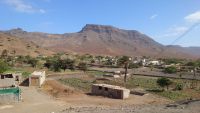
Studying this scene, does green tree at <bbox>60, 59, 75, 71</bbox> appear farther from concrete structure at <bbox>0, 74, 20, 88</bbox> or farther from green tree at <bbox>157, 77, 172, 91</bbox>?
green tree at <bbox>157, 77, 172, 91</bbox>

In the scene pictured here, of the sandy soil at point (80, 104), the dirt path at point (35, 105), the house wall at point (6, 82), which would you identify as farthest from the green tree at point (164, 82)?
the house wall at point (6, 82)

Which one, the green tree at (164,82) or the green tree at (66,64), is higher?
the green tree at (66,64)

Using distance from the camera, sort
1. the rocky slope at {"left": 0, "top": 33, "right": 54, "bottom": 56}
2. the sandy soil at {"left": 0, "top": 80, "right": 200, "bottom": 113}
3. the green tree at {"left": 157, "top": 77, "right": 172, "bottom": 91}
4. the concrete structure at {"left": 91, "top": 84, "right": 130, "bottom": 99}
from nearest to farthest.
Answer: the sandy soil at {"left": 0, "top": 80, "right": 200, "bottom": 113} < the concrete structure at {"left": 91, "top": 84, "right": 130, "bottom": 99} < the green tree at {"left": 157, "top": 77, "right": 172, "bottom": 91} < the rocky slope at {"left": 0, "top": 33, "right": 54, "bottom": 56}

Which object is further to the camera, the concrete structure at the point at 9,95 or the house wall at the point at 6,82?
the house wall at the point at 6,82

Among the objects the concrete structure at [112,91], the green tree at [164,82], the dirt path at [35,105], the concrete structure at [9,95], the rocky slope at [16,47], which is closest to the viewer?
the dirt path at [35,105]

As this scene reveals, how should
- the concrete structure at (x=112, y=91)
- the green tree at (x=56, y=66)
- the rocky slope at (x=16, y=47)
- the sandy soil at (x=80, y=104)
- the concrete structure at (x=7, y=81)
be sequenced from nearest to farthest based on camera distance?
the sandy soil at (x=80, y=104), the concrete structure at (x=112, y=91), the concrete structure at (x=7, y=81), the green tree at (x=56, y=66), the rocky slope at (x=16, y=47)

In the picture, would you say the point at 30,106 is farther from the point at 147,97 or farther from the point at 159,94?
the point at 159,94

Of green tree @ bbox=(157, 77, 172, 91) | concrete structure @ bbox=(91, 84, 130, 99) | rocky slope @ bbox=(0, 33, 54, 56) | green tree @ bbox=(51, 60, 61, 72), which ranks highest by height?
rocky slope @ bbox=(0, 33, 54, 56)

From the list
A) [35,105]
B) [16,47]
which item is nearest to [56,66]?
[35,105]

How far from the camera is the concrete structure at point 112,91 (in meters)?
41.6

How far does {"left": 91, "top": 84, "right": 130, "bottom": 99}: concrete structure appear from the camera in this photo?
4164 cm

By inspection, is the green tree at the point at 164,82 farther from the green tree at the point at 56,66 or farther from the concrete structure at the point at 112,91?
the green tree at the point at 56,66

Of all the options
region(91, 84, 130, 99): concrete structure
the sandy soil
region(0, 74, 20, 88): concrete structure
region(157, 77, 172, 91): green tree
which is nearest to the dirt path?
Result: the sandy soil

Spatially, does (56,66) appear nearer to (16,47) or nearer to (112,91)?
(112,91)
